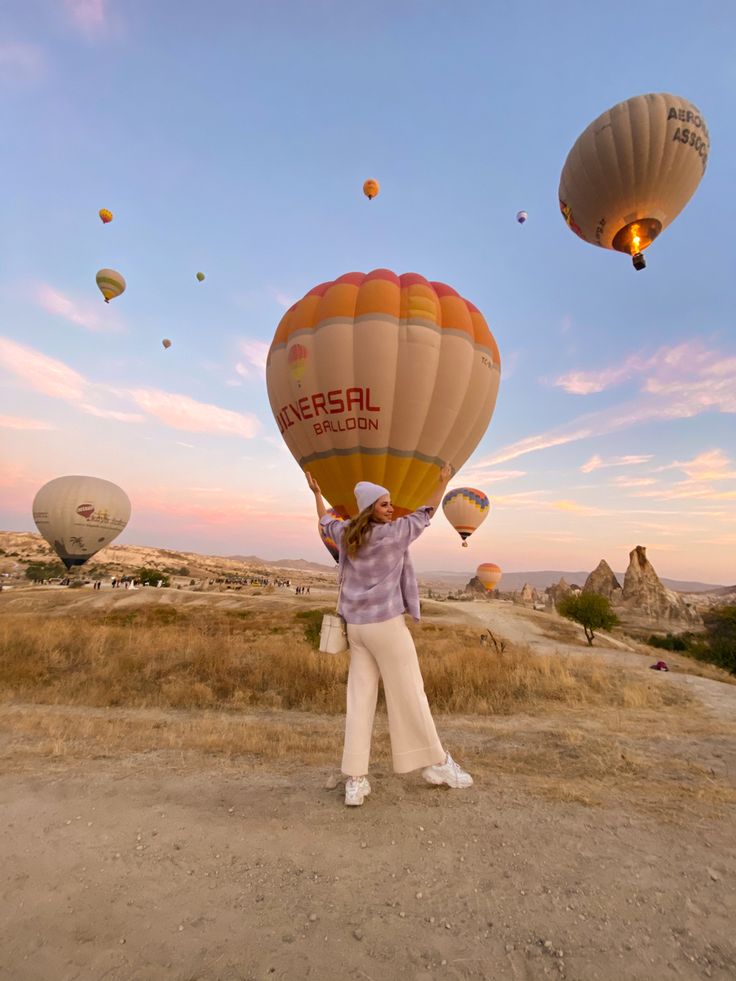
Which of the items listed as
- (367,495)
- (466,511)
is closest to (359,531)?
(367,495)

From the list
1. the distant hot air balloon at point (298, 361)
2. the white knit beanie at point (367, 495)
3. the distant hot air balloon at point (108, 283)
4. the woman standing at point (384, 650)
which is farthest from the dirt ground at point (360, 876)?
the distant hot air balloon at point (108, 283)

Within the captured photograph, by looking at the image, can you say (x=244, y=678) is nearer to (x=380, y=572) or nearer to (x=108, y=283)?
(x=380, y=572)

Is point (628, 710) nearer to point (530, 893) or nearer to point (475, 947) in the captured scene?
point (530, 893)

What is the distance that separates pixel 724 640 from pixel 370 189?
28.0 metres

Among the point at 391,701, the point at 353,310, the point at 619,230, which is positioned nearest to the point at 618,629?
the point at 619,230

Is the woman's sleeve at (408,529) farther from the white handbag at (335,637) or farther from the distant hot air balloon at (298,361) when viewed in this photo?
the distant hot air balloon at (298,361)

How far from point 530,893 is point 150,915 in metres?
1.91

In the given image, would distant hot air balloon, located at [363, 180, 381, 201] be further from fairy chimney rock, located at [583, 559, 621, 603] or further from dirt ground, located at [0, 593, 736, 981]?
fairy chimney rock, located at [583, 559, 621, 603]

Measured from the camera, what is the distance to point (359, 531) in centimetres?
363

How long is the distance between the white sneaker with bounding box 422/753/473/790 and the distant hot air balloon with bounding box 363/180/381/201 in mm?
23574

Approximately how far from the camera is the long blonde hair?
364 cm

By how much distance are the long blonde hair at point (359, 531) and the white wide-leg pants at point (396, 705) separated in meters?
0.64

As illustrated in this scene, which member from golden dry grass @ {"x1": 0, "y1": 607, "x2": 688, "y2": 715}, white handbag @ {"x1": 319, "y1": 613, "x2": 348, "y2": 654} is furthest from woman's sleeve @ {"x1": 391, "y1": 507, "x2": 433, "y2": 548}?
golden dry grass @ {"x1": 0, "y1": 607, "x2": 688, "y2": 715}

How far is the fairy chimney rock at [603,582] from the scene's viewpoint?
58438mm
